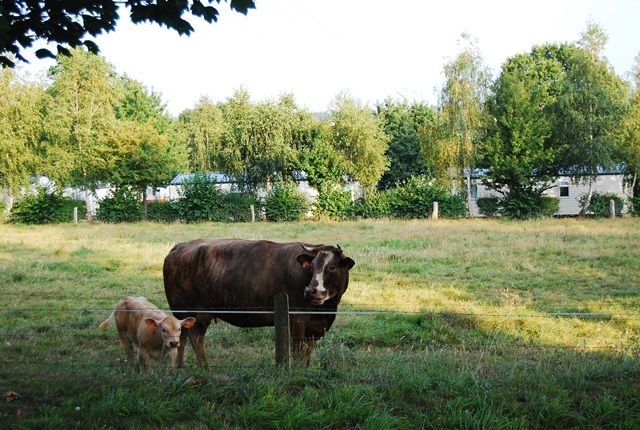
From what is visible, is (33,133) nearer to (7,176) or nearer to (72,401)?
(7,176)

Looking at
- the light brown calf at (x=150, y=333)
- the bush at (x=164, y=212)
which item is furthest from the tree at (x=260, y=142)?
the light brown calf at (x=150, y=333)

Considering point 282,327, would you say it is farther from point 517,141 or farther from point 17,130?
point 17,130

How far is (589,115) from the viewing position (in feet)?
124

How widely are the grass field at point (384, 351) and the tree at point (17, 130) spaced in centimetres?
2258

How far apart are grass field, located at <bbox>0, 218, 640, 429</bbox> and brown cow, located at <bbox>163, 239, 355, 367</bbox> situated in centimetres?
49

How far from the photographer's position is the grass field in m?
4.93

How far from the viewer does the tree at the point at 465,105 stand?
128 ft

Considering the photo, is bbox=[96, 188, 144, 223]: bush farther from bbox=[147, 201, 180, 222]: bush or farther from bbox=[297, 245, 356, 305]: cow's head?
bbox=[297, 245, 356, 305]: cow's head

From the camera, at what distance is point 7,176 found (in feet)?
129

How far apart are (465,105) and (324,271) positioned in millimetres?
34515

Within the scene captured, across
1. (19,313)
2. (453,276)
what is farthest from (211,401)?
(453,276)

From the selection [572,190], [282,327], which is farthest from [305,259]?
[572,190]

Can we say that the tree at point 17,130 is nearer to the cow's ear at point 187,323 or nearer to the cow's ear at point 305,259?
the cow's ear at point 187,323

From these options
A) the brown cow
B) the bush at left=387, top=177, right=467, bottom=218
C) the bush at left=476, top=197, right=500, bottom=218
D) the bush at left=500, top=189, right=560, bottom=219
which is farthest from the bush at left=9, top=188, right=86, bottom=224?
the brown cow
